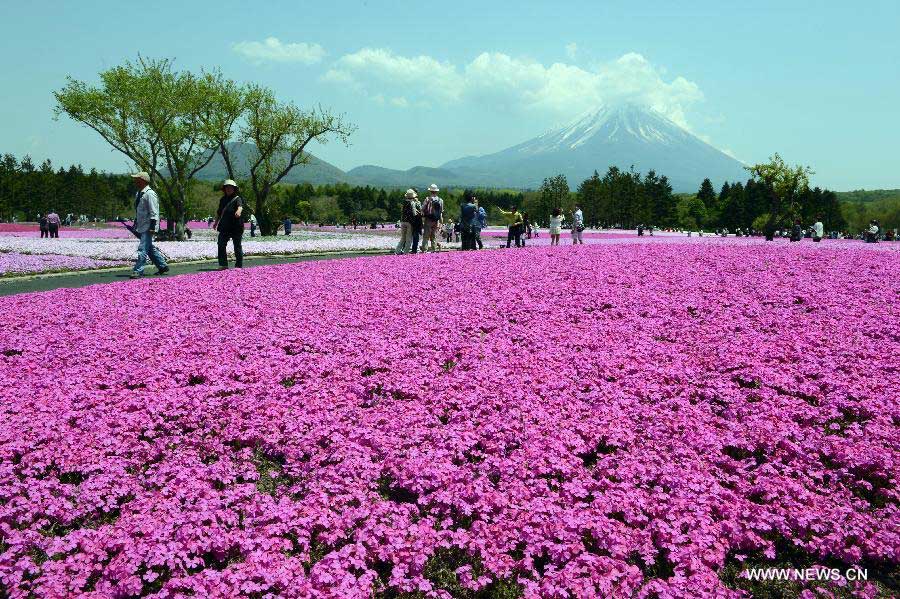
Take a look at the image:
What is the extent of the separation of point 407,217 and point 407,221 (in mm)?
497

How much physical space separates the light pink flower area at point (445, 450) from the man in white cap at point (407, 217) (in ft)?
41.2

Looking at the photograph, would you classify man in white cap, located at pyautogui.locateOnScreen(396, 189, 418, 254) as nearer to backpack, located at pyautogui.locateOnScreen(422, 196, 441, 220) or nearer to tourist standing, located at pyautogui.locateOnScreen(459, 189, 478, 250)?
backpack, located at pyautogui.locateOnScreen(422, 196, 441, 220)

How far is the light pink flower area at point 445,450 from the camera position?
181 inches

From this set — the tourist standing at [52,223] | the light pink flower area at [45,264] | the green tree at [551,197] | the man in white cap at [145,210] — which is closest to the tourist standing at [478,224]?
the man in white cap at [145,210]

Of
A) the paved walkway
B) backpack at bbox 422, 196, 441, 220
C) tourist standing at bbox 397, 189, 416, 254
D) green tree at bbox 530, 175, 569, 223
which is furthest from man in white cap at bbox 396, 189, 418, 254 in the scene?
green tree at bbox 530, 175, 569, 223

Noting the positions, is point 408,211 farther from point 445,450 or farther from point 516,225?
point 445,450

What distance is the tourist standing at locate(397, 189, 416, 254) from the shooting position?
24083 millimetres

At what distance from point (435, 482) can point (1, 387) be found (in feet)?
21.3

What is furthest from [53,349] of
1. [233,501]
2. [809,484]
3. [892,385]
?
[892,385]

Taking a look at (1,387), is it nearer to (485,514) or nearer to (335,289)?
(485,514)

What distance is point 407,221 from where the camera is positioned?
2602 centimetres

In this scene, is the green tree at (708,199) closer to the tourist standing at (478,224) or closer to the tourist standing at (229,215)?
the tourist standing at (478,224)

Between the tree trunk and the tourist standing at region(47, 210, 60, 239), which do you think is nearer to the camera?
the tourist standing at region(47, 210, 60, 239)

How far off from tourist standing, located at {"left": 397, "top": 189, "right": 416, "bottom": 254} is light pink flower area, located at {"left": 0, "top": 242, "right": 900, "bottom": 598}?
41.2ft
